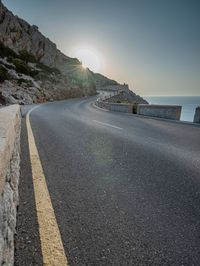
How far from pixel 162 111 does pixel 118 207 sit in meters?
11.3

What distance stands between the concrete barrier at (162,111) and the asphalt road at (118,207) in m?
7.85

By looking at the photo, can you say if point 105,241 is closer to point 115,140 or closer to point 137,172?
point 137,172

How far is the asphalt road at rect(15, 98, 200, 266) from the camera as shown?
163 cm

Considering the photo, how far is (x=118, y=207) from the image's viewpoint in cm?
230

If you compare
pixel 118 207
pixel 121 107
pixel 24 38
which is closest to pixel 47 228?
pixel 118 207

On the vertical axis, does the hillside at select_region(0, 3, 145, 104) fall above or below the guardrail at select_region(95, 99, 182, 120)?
above

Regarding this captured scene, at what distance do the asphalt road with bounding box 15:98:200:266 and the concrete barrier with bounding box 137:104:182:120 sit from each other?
25.8 ft

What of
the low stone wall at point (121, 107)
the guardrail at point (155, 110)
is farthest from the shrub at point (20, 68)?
the guardrail at point (155, 110)

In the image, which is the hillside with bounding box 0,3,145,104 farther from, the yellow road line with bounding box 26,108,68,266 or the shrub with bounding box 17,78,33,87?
the yellow road line with bounding box 26,108,68,266

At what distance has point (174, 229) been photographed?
6.39 feet

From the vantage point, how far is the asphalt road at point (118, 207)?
163 cm

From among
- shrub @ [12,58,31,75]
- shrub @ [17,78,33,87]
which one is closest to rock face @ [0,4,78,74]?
shrub @ [12,58,31,75]

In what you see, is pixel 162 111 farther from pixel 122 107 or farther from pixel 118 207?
pixel 118 207

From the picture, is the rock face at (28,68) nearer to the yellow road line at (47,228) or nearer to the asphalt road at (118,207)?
the asphalt road at (118,207)
